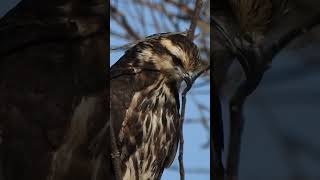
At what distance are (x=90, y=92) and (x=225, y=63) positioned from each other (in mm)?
276

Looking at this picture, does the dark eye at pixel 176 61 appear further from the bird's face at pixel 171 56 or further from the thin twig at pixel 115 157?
the thin twig at pixel 115 157

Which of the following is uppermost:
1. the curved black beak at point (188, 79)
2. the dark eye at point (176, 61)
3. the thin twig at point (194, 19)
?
the thin twig at point (194, 19)

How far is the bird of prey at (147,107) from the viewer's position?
1094 mm

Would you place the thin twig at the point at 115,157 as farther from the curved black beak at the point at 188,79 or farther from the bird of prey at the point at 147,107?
the curved black beak at the point at 188,79

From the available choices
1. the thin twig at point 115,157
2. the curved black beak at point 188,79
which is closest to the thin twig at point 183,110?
the curved black beak at point 188,79

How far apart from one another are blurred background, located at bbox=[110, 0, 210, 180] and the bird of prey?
0.02 metres

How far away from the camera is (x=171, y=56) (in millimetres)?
1078

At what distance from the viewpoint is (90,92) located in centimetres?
114

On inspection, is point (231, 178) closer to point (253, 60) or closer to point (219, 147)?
point (219, 147)

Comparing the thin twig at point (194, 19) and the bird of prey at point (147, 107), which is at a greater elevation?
the thin twig at point (194, 19)

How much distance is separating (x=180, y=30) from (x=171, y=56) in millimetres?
60

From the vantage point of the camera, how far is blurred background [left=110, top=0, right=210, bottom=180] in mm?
1056

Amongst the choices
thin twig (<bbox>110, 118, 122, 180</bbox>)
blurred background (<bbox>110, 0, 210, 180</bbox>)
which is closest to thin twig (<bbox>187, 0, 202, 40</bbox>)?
blurred background (<bbox>110, 0, 210, 180</bbox>)

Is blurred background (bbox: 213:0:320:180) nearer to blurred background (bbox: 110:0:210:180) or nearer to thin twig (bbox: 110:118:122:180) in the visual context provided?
blurred background (bbox: 110:0:210:180)
